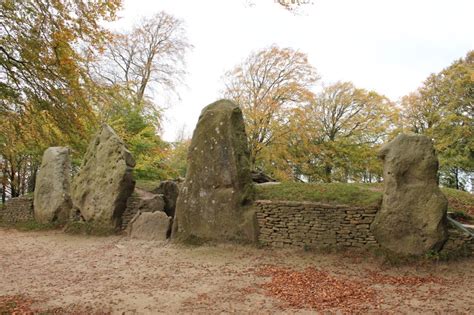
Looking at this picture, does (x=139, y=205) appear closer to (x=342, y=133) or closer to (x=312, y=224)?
(x=312, y=224)

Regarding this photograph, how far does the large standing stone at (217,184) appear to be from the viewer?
28.6 feet

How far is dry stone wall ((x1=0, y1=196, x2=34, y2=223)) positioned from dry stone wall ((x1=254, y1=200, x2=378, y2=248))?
9984mm

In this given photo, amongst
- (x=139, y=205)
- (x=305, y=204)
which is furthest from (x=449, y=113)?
(x=139, y=205)

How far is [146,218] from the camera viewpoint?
1011 centimetres

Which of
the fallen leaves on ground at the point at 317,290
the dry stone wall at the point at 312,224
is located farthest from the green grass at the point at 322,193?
the fallen leaves on ground at the point at 317,290

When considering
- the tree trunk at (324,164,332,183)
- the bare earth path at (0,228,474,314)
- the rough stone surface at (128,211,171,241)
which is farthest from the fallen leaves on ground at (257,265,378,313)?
the tree trunk at (324,164,332,183)

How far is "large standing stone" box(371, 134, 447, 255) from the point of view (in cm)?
698

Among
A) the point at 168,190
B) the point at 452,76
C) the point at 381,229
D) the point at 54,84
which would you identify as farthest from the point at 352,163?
the point at 54,84

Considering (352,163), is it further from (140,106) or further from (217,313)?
(217,313)

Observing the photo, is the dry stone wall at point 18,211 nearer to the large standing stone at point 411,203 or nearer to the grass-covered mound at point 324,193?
the grass-covered mound at point 324,193

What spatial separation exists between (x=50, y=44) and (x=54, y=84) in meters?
1.16

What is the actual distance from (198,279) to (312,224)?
305cm

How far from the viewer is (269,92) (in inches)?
783

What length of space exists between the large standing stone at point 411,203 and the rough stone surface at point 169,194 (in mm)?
7098
